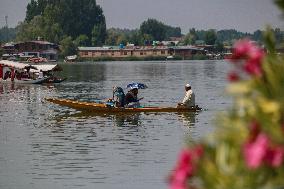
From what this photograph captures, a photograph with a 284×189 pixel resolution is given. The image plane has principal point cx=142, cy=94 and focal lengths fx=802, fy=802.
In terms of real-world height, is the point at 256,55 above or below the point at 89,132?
above

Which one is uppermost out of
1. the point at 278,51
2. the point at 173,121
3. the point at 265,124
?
the point at 278,51

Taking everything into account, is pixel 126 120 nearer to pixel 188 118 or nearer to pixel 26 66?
pixel 188 118

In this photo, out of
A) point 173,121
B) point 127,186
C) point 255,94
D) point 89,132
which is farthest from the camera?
point 173,121

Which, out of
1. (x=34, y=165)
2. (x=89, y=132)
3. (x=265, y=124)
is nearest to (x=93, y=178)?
(x=34, y=165)

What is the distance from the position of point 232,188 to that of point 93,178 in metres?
18.3

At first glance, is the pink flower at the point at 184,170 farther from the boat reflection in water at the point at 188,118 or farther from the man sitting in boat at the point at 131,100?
the man sitting in boat at the point at 131,100

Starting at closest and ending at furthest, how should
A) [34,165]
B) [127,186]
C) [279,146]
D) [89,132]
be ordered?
[279,146] → [127,186] → [34,165] → [89,132]

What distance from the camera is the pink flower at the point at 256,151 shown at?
4.22 meters

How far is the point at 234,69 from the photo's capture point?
15.5 ft

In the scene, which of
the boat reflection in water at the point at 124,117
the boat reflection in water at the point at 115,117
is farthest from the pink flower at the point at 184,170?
the boat reflection in water at the point at 115,117

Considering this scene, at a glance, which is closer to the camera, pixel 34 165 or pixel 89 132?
pixel 34 165

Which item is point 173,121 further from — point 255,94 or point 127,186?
point 255,94

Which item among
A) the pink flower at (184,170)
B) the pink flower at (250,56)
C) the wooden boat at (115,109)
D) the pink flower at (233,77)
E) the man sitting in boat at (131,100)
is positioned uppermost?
the pink flower at (250,56)

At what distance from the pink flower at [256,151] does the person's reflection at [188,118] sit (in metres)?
32.8
